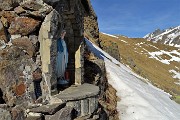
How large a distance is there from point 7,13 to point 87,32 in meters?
22.8

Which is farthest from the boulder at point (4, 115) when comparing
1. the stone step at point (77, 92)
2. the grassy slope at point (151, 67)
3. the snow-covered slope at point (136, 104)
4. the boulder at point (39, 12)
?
the grassy slope at point (151, 67)

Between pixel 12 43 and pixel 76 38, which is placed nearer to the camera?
pixel 12 43

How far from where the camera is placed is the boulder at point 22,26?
33.9 feet

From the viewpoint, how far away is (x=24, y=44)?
10.4 m

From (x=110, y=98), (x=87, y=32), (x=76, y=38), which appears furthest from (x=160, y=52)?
(x=76, y=38)

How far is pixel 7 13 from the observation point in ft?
34.4

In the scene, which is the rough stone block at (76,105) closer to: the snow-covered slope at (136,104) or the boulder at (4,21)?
the boulder at (4,21)

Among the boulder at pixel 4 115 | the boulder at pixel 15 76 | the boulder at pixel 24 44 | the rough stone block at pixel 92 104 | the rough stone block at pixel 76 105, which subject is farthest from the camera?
the rough stone block at pixel 92 104

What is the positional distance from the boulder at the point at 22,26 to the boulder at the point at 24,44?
9.4 inches

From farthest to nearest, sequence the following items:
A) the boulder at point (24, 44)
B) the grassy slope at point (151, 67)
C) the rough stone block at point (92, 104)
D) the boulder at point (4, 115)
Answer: the grassy slope at point (151, 67)
the rough stone block at point (92, 104)
the boulder at point (24, 44)
the boulder at point (4, 115)

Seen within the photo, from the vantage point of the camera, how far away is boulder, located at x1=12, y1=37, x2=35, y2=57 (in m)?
10.3

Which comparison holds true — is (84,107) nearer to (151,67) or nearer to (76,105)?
(76,105)

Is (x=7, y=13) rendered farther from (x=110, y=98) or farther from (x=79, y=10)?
(x=110, y=98)

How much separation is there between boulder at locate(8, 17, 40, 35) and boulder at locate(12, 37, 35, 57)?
0.24 meters
